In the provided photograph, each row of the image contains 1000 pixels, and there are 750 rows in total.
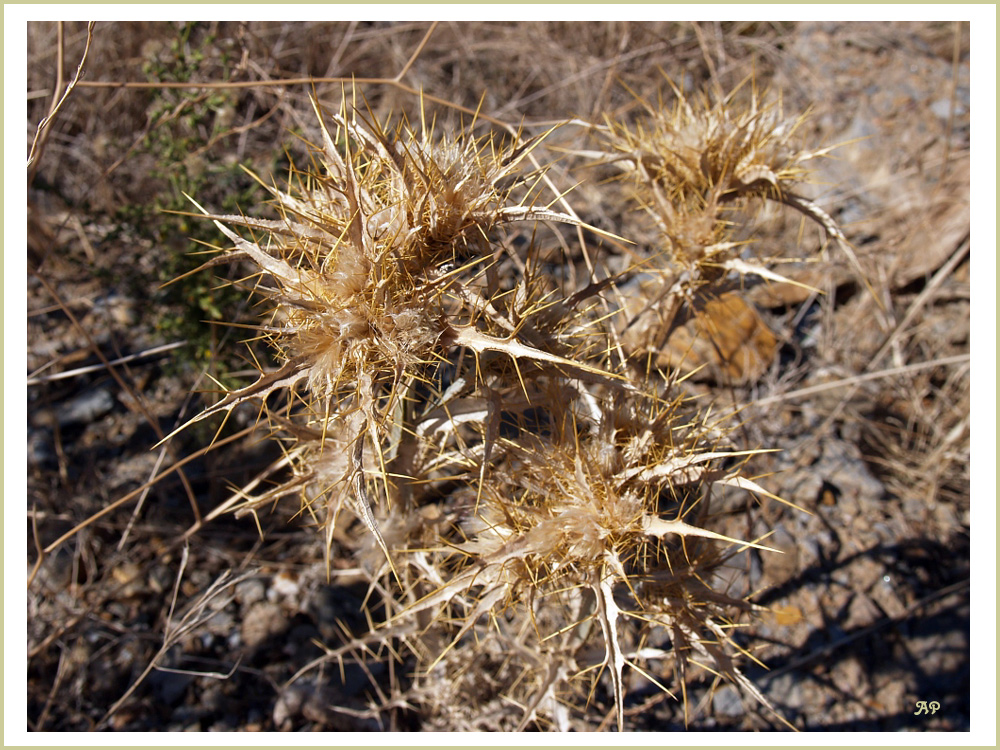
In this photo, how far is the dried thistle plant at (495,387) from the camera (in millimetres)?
1123

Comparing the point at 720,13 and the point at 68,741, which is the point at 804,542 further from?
the point at 68,741

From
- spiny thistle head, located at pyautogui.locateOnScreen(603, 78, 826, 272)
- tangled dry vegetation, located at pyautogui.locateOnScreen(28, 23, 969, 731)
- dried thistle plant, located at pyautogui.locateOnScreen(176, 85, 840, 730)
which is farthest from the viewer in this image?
spiny thistle head, located at pyautogui.locateOnScreen(603, 78, 826, 272)

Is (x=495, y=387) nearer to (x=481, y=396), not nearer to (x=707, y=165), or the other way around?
(x=481, y=396)

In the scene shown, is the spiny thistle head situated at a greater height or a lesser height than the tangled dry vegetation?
greater

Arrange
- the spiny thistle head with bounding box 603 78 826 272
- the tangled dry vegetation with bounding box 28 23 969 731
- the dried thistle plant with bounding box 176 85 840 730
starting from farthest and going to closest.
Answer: the spiny thistle head with bounding box 603 78 826 272
the tangled dry vegetation with bounding box 28 23 969 731
the dried thistle plant with bounding box 176 85 840 730

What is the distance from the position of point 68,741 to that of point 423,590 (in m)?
1.23

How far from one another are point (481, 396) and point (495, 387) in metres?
0.05

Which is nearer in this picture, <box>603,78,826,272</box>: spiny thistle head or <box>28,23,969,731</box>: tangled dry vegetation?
<box>28,23,969,731</box>: tangled dry vegetation

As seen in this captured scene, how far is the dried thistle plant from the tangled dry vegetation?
0.01m

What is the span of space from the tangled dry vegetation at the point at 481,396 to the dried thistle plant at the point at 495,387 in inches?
0.4

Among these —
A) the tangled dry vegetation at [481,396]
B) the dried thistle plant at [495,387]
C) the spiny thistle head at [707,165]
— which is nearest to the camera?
the dried thistle plant at [495,387]

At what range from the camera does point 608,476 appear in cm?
137

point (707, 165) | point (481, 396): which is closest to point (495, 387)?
point (481, 396)

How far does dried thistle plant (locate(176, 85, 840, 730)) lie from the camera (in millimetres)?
1123
